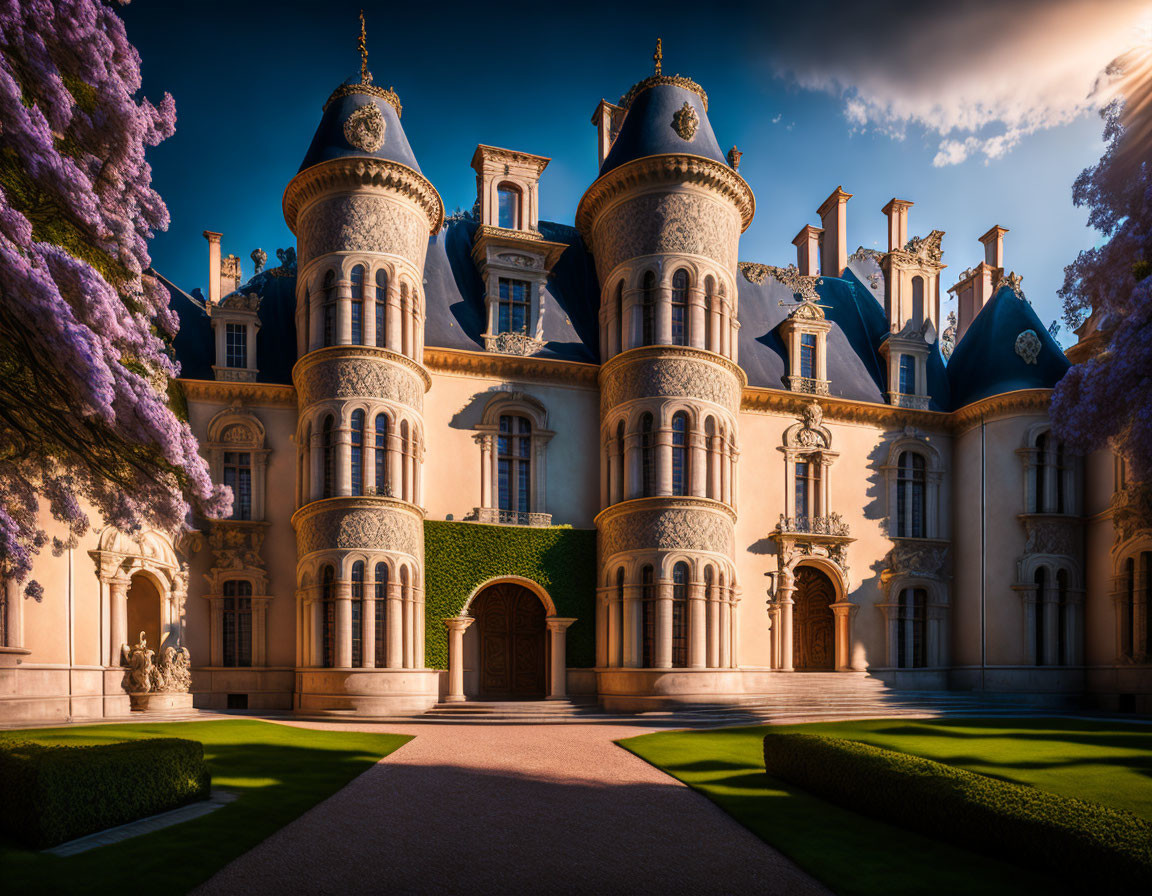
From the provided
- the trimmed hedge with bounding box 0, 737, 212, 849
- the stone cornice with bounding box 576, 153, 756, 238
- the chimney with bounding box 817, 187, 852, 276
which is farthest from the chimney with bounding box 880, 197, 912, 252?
the trimmed hedge with bounding box 0, 737, 212, 849

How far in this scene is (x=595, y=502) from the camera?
31.4 metres

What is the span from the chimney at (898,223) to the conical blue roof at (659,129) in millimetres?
10242

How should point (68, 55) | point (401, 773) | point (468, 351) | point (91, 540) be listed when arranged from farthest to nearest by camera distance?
1. point (468, 351)
2. point (91, 540)
3. point (401, 773)
4. point (68, 55)

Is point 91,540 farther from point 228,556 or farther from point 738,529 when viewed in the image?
point 738,529

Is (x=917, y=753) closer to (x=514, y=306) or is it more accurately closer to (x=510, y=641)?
(x=510, y=641)

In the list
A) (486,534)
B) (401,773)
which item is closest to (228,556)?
(486,534)

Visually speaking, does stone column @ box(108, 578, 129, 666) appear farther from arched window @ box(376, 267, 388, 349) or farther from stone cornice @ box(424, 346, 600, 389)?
stone cornice @ box(424, 346, 600, 389)

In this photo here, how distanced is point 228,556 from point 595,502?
1208 centimetres

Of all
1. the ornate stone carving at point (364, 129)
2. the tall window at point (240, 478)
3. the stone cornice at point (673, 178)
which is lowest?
the tall window at point (240, 478)

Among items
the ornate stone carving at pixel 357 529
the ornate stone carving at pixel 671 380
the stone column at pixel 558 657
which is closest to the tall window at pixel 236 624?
the ornate stone carving at pixel 357 529

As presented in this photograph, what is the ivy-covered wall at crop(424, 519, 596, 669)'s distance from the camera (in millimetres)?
28922

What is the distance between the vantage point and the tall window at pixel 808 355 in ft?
114

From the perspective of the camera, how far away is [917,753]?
16.8 metres

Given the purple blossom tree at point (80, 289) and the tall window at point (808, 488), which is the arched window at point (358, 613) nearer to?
the purple blossom tree at point (80, 289)
